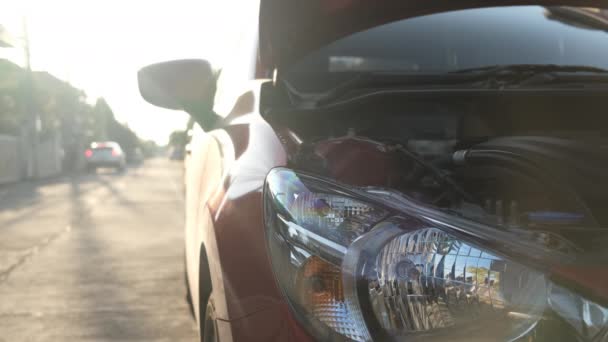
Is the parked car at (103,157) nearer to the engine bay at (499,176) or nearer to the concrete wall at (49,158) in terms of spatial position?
the concrete wall at (49,158)

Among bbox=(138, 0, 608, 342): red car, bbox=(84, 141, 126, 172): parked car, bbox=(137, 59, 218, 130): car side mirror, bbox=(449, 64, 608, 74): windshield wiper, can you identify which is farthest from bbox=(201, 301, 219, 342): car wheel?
bbox=(84, 141, 126, 172): parked car

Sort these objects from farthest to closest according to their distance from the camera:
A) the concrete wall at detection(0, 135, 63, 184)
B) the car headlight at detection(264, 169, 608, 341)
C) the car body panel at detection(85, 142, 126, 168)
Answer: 1. the car body panel at detection(85, 142, 126, 168)
2. the concrete wall at detection(0, 135, 63, 184)
3. the car headlight at detection(264, 169, 608, 341)

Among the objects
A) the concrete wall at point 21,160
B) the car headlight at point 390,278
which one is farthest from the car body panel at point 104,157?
the car headlight at point 390,278

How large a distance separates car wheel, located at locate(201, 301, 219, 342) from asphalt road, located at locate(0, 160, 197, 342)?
5.71ft

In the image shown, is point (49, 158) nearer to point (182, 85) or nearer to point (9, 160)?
point (9, 160)

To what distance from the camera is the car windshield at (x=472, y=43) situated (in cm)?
273

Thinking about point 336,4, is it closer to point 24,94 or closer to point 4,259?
point 4,259

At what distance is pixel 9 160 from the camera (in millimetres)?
22312

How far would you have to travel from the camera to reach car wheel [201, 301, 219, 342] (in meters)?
1.92

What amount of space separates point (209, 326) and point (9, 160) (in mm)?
22052

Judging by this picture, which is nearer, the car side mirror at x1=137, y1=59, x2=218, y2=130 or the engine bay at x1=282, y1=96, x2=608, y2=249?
the engine bay at x1=282, y1=96, x2=608, y2=249

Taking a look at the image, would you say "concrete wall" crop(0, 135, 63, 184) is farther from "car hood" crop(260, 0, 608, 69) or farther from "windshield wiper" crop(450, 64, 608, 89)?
"windshield wiper" crop(450, 64, 608, 89)

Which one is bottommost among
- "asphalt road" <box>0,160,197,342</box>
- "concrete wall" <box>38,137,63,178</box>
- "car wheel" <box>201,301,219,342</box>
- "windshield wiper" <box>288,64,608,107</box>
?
"concrete wall" <box>38,137,63,178</box>

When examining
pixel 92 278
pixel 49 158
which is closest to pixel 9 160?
pixel 49 158
